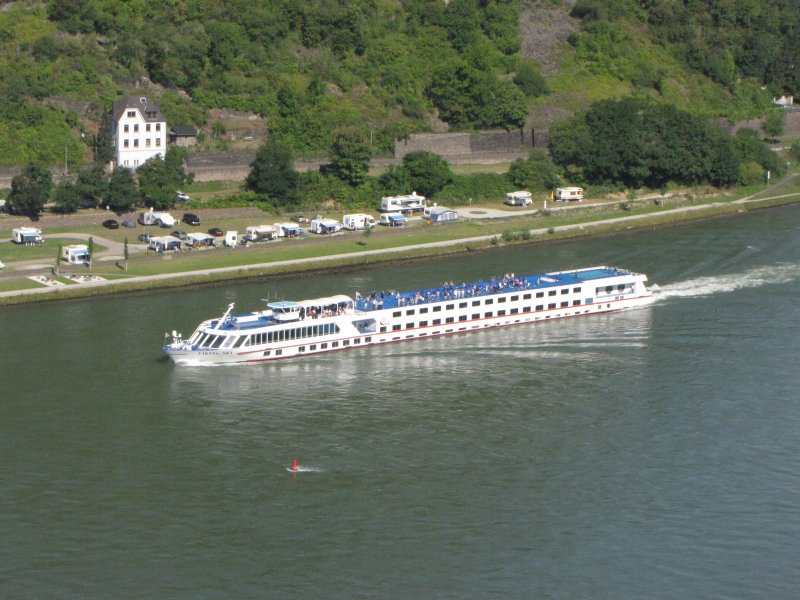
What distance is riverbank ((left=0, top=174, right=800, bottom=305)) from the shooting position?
51344mm

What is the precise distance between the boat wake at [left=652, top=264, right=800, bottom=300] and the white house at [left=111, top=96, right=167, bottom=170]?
2754cm

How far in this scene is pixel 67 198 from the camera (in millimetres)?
60406

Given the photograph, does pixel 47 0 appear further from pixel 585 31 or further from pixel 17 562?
pixel 17 562

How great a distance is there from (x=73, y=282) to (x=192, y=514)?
2220 cm

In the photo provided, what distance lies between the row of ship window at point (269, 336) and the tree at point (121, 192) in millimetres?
20068

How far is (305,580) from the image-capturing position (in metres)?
28.5

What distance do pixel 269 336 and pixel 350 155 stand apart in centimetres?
2493

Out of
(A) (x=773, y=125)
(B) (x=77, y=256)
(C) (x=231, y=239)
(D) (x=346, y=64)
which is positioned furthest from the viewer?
(A) (x=773, y=125)

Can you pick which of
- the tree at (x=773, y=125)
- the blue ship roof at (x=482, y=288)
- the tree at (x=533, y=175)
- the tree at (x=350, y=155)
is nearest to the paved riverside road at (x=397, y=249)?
the tree at (x=533, y=175)

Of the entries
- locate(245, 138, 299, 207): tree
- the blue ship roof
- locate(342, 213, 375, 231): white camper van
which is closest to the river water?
the blue ship roof

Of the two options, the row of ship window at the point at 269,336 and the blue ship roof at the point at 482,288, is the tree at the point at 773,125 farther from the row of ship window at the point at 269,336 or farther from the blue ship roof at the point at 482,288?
the row of ship window at the point at 269,336

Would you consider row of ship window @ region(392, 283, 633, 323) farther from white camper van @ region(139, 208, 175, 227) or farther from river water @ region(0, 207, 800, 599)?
white camper van @ region(139, 208, 175, 227)

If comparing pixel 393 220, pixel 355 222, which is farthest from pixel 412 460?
pixel 393 220

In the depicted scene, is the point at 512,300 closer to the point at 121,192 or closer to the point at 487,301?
the point at 487,301
